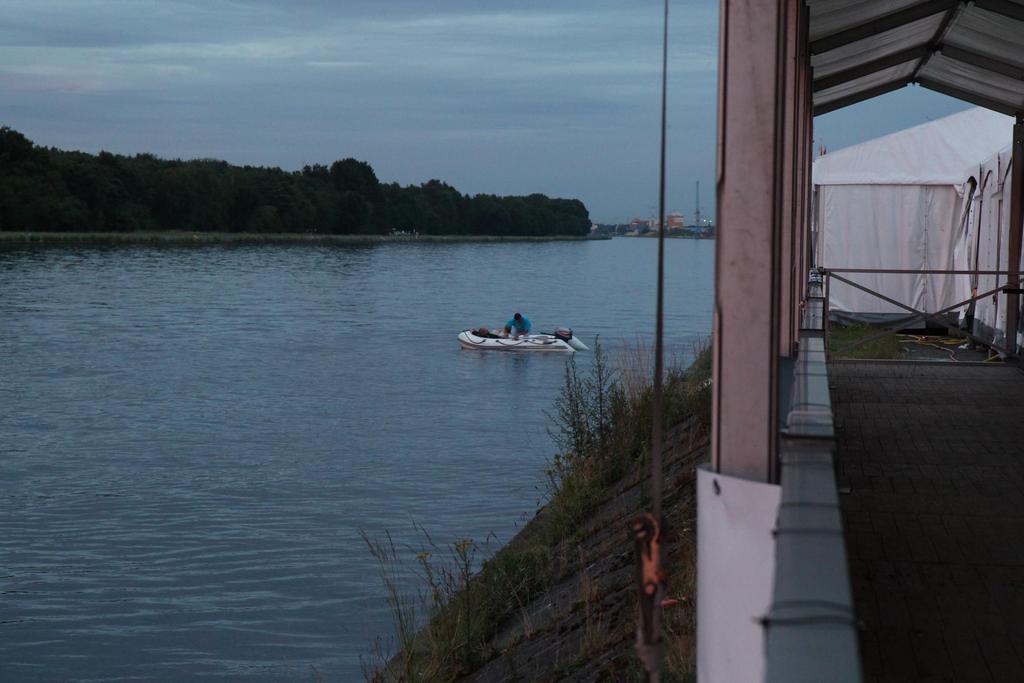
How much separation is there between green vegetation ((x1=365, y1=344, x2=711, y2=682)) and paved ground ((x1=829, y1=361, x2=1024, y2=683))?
0.97 m

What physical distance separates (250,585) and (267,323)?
127 ft

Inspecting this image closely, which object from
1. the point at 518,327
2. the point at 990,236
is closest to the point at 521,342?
the point at 518,327

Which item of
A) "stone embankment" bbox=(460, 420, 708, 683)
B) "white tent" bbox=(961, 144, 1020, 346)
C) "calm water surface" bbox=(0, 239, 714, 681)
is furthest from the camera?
"white tent" bbox=(961, 144, 1020, 346)

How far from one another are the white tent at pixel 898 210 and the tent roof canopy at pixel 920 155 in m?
0.02

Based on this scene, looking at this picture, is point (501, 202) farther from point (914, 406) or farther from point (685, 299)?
point (914, 406)

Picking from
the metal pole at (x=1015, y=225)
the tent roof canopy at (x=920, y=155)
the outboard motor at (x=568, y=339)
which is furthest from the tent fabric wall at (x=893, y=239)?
the outboard motor at (x=568, y=339)

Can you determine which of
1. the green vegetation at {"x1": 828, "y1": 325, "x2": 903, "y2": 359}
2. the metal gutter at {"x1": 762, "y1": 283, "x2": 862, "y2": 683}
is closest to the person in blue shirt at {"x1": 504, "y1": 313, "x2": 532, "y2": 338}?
the green vegetation at {"x1": 828, "y1": 325, "x2": 903, "y2": 359}

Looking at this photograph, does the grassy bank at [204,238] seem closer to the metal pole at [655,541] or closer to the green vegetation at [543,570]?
the green vegetation at [543,570]

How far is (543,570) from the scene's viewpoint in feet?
33.7

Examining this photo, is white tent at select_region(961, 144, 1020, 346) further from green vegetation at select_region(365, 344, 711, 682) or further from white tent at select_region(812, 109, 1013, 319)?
green vegetation at select_region(365, 344, 711, 682)

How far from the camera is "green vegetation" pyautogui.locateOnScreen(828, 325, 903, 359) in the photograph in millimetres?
16188

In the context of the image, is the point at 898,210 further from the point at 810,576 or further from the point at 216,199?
the point at 216,199

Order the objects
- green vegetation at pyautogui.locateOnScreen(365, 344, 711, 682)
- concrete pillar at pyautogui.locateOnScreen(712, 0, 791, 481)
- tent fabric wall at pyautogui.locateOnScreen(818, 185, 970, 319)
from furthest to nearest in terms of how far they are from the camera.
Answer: tent fabric wall at pyautogui.locateOnScreen(818, 185, 970, 319), green vegetation at pyautogui.locateOnScreen(365, 344, 711, 682), concrete pillar at pyautogui.locateOnScreen(712, 0, 791, 481)

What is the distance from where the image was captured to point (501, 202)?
175 meters
